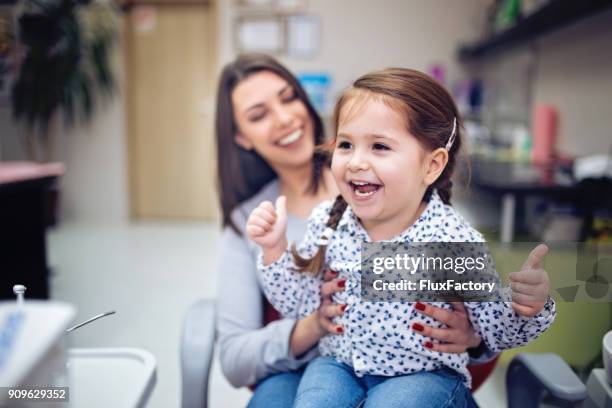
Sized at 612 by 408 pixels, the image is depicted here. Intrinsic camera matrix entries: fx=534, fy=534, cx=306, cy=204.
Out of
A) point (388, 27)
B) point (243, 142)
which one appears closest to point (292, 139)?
point (243, 142)

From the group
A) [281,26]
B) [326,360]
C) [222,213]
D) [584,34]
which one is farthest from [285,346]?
[281,26]

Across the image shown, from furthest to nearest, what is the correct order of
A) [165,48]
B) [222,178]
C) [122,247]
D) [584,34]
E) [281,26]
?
[165,48] < [281,26] < [122,247] < [584,34] < [222,178]

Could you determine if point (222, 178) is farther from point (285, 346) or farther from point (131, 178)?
point (131, 178)

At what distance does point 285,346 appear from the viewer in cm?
102

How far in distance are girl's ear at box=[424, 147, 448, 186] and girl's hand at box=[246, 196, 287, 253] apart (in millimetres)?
227

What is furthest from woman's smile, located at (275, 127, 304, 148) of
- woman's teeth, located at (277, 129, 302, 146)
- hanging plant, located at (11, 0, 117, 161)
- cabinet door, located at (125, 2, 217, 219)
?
cabinet door, located at (125, 2, 217, 219)

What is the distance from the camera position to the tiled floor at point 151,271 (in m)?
1.60

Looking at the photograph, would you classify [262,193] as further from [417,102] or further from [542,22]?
[542,22]

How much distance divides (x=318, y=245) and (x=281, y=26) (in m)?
3.90

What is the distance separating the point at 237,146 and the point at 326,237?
379 mm

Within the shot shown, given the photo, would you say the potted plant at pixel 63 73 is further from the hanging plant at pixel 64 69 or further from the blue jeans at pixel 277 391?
the blue jeans at pixel 277 391

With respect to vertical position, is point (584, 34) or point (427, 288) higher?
point (584, 34)

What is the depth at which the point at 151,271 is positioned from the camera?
3545 mm

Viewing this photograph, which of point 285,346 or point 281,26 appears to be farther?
point 281,26
